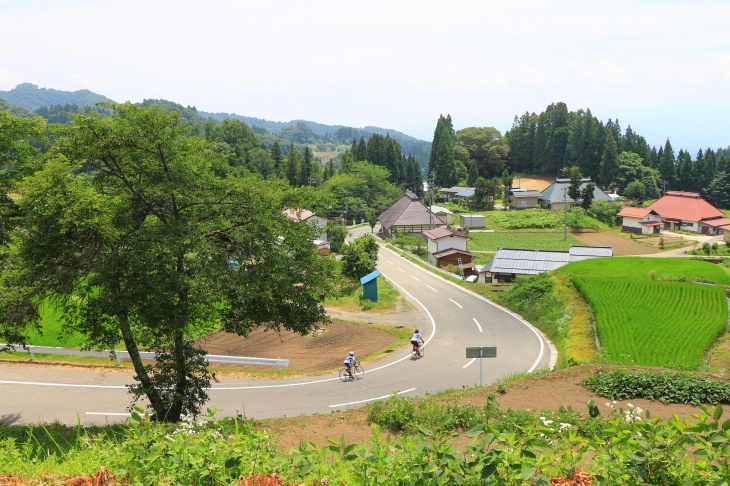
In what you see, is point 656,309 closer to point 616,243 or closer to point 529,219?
point 616,243

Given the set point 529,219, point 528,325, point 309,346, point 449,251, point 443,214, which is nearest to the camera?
point 309,346

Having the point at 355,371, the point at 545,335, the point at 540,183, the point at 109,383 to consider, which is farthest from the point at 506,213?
the point at 109,383

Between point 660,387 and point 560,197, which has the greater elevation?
point 560,197

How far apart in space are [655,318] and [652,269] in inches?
408

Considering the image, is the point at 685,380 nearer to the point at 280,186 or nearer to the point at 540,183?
the point at 280,186

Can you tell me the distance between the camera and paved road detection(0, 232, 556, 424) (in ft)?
45.7

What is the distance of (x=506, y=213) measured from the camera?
208ft

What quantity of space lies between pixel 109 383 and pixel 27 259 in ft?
25.5

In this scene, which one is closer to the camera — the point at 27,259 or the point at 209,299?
the point at 27,259

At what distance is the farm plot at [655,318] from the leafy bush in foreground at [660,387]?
8.10 feet

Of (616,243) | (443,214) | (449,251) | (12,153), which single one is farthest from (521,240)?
(12,153)

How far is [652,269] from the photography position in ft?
93.8

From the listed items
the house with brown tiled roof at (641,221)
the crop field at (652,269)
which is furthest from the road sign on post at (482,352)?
the house with brown tiled roof at (641,221)

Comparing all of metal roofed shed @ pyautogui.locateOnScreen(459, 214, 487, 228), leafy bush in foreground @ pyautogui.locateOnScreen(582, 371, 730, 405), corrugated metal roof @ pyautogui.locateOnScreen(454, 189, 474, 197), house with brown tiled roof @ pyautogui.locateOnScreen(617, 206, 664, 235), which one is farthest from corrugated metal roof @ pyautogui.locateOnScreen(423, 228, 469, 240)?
corrugated metal roof @ pyautogui.locateOnScreen(454, 189, 474, 197)
